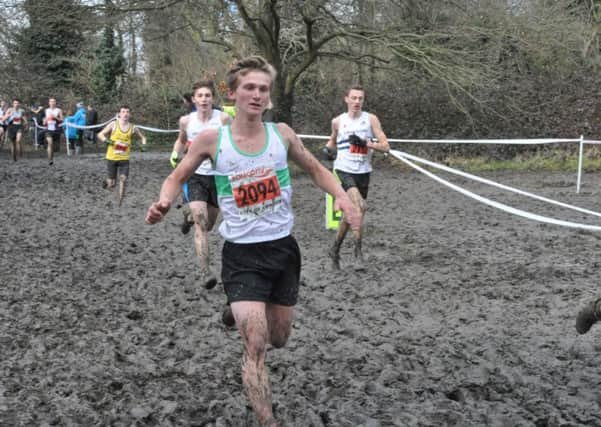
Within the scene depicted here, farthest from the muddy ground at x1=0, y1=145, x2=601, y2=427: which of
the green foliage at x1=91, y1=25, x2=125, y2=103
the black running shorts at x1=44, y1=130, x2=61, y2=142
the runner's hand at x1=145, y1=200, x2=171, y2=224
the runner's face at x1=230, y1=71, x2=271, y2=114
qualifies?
the green foliage at x1=91, y1=25, x2=125, y2=103

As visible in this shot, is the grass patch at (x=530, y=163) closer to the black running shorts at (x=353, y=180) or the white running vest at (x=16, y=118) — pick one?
the white running vest at (x=16, y=118)

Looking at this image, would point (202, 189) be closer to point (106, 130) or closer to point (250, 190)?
point (250, 190)

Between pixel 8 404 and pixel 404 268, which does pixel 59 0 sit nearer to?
pixel 404 268

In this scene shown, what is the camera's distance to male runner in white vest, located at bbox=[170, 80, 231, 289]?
6781 mm

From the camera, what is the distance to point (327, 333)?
5.44m

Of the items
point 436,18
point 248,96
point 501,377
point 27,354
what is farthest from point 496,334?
point 436,18

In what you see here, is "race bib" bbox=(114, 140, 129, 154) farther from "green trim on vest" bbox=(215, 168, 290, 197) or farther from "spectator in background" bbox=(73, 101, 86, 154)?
"spectator in background" bbox=(73, 101, 86, 154)

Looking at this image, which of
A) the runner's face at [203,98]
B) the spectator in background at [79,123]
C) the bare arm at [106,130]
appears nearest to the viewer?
the runner's face at [203,98]

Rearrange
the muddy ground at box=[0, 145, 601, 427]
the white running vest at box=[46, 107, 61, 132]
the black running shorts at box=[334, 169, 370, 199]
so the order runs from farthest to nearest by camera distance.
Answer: the white running vest at box=[46, 107, 61, 132], the black running shorts at box=[334, 169, 370, 199], the muddy ground at box=[0, 145, 601, 427]

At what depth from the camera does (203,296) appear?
6.68 m

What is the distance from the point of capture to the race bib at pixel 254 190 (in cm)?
375

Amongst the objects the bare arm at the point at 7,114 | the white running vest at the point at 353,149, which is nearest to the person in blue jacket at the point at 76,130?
the bare arm at the point at 7,114

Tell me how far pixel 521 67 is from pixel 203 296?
59.2ft

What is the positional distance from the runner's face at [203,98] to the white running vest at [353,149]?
4.59 ft
